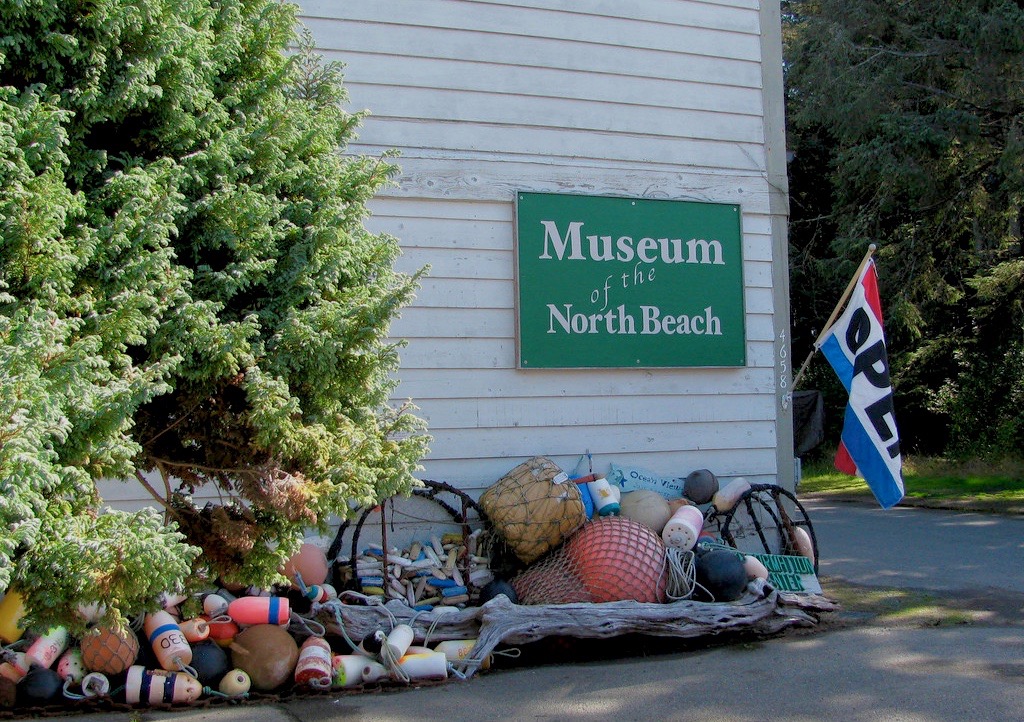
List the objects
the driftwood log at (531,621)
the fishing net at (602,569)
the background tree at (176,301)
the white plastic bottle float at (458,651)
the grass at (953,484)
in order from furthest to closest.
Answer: the grass at (953,484) → the fishing net at (602,569) → the driftwood log at (531,621) → the white plastic bottle float at (458,651) → the background tree at (176,301)

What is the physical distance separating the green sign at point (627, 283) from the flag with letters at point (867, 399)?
0.84m

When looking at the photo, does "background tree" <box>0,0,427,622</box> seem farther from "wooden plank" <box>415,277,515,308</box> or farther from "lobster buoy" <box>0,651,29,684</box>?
"wooden plank" <box>415,277,515,308</box>

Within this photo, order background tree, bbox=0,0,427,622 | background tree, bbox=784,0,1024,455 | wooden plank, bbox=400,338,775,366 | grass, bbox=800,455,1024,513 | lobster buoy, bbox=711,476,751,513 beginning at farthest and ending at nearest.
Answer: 1. background tree, bbox=784,0,1024,455
2. grass, bbox=800,455,1024,513
3. lobster buoy, bbox=711,476,751,513
4. wooden plank, bbox=400,338,775,366
5. background tree, bbox=0,0,427,622

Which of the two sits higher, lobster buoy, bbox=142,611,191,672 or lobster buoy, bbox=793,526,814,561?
lobster buoy, bbox=793,526,814,561

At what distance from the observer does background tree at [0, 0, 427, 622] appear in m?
2.85

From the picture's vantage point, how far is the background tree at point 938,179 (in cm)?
1788

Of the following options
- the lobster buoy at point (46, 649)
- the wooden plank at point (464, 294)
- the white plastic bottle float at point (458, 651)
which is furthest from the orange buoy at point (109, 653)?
the wooden plank at point (464, 294)

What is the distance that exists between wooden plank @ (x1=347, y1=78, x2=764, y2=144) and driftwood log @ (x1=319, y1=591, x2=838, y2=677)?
3.37 metres

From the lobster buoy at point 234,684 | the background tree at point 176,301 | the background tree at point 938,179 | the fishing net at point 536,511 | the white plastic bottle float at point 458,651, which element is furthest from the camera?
the background tree at point 938,179

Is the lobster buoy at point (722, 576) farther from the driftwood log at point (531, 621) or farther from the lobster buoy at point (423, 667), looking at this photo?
the lobster buoy at point (423, 667)

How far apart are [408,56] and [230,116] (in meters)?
3.14

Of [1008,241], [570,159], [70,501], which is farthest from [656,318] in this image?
[1008,241]

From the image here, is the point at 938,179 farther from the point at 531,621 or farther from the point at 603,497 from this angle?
the point at 531,621

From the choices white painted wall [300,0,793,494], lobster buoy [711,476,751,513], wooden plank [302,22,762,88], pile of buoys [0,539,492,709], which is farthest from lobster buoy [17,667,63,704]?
lobster buoy [711,476,751,513]
